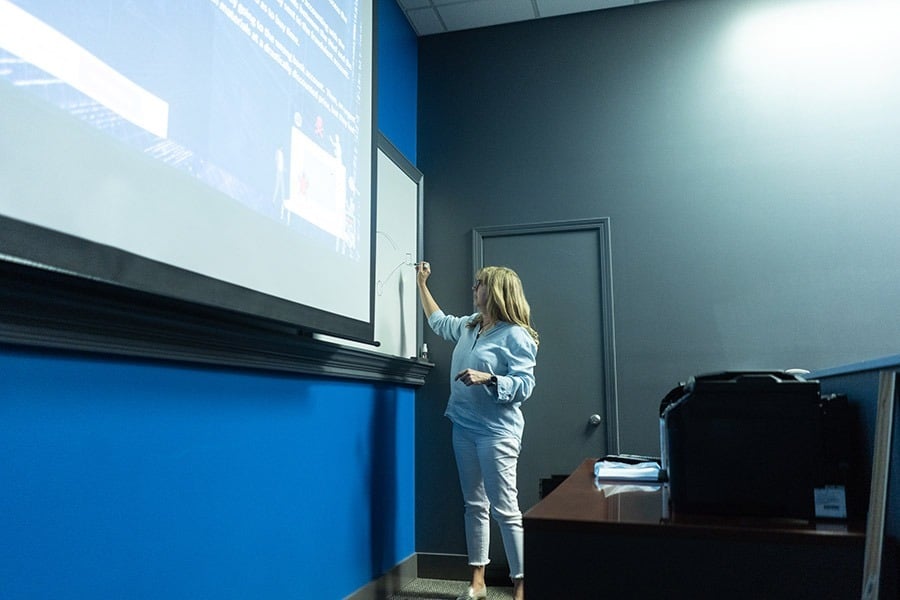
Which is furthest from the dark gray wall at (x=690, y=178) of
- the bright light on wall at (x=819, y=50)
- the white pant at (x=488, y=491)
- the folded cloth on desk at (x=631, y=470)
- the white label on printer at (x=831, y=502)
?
the white label on printer at (x=831, y=502)

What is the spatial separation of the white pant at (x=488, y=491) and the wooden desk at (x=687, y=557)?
1.51 m

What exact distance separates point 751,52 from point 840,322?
54.0 inches

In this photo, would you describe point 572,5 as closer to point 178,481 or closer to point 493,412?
point 493,412

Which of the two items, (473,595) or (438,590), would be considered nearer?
(473,595)

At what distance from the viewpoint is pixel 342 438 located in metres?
2.39

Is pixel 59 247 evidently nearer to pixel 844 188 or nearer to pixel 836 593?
pixel 836 593

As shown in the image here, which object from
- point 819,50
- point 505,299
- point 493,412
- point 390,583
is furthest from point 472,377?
point 819,50

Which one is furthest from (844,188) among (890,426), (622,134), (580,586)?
(580,586)

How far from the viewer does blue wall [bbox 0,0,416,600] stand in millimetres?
1115

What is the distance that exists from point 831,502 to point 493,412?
1.62m

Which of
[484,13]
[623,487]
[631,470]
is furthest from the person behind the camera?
[484,13]

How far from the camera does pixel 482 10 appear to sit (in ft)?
11.1

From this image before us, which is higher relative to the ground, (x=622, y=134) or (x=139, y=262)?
(x=622, y=134)

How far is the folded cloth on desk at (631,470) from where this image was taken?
1.63 metres
